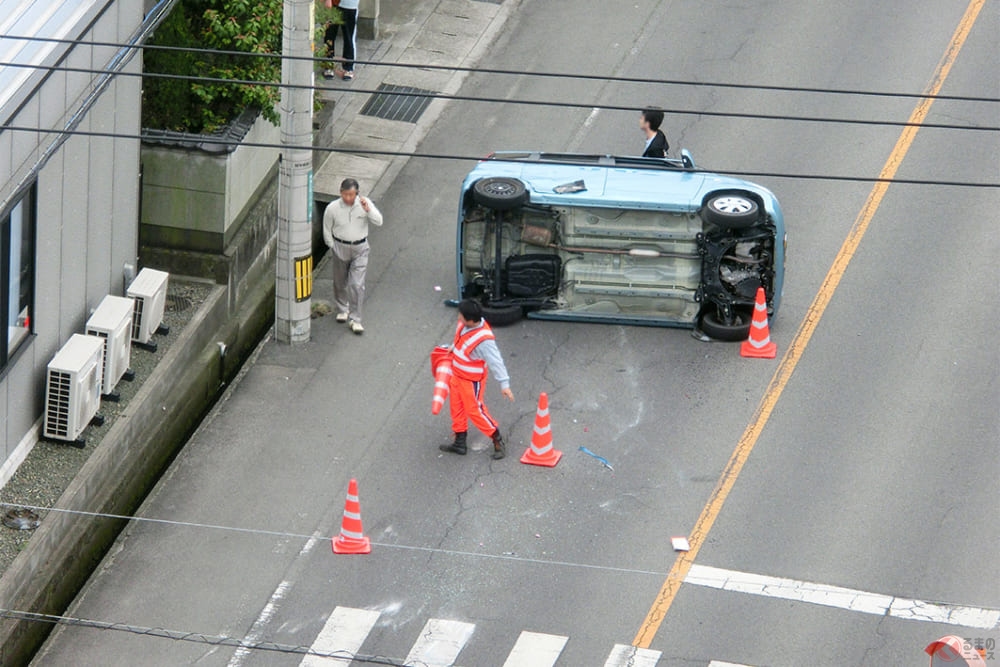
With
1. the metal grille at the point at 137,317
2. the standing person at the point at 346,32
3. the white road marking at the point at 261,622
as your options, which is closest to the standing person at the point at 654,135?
the standing person at the point at 346,32

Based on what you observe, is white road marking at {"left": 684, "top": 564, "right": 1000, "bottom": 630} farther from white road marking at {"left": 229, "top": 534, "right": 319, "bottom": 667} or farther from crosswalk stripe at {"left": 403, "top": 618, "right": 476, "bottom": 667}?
white road marking at {"left": 229, "top": 534, "right": 319, "bottom": 667}

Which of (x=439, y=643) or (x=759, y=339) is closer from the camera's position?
(x=439, y=643)

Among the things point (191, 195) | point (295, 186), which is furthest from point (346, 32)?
point (295, 186)

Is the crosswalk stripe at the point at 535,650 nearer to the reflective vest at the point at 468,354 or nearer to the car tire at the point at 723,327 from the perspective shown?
the reflective vest at the point at 468,354

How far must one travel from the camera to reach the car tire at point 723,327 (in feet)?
63.9

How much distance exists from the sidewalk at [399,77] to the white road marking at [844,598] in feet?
25.2

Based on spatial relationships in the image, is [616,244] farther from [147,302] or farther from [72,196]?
[72,196]

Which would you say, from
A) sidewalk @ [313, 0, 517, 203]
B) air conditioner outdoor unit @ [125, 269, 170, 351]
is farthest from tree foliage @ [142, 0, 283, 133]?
sidewalk @ [313, 0, 517, 203]

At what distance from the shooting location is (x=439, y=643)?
50.9ft

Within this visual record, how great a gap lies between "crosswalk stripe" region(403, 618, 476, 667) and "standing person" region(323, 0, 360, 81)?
31.7 feet

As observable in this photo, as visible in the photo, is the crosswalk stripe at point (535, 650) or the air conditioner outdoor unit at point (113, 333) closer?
the crosswalk stripe at point (535, 650)

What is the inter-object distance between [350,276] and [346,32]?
5.24 metres

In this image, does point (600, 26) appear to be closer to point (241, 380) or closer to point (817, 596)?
point (241, 380)

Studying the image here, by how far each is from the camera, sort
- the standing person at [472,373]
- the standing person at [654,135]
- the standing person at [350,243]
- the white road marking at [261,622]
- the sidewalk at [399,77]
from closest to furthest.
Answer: the white road marking at [261,622] < the standing person at [472,373] < the standing person at [350,243] < the standing person at [654,135] < the sidewalk at [399,77]
